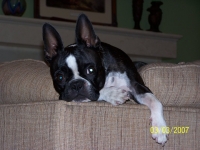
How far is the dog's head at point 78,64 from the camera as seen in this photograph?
2.19 meters

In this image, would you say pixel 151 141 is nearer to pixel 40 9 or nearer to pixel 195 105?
pixel 195 105

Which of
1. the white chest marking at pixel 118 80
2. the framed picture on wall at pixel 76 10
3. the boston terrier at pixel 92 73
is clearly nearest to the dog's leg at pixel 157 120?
the boston terrier at pixel 92 73

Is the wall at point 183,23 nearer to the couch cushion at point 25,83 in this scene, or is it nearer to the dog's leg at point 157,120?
the couch cushion at point 25,83

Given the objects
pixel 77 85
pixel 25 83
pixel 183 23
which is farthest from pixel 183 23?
pixel 25 83

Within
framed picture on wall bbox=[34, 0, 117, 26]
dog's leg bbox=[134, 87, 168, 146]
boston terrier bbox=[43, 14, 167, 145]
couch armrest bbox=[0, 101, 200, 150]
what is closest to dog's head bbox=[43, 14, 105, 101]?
boston terrier bbox=[43, 14, 167, 145]

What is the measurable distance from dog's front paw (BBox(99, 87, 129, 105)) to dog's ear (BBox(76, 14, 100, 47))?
1.08 ft

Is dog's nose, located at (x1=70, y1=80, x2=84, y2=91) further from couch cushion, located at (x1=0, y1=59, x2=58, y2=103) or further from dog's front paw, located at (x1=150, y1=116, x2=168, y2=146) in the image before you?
dog's front paw, located at (x1=150, y1=116, x2=168, y2=146)

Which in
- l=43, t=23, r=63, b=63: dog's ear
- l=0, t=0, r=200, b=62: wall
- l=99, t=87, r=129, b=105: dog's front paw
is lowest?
l=99, t=87, r=129, b=105: dog's front paw

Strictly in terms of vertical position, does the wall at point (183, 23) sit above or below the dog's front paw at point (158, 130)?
above

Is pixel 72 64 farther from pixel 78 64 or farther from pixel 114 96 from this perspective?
pixel 114 96

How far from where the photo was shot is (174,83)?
212 centimetres

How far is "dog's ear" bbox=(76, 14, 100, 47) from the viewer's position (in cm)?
232

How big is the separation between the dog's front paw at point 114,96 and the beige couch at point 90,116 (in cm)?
4

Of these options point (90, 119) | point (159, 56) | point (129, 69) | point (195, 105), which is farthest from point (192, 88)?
point (159, 56)
